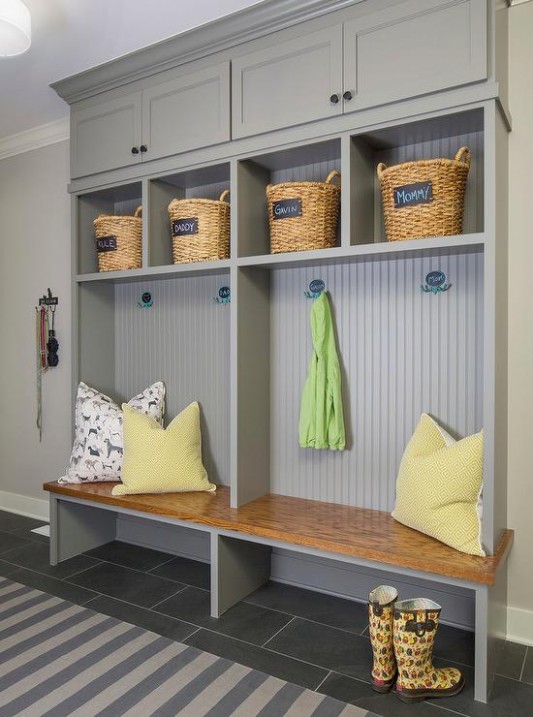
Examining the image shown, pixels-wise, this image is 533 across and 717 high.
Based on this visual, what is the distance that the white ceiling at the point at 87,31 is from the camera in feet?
7.76

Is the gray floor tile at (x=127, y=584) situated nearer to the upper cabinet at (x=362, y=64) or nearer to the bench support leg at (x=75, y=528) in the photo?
the bench support leg at (x=75, y=528)

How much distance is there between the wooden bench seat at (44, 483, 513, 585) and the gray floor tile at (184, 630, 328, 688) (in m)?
0.43

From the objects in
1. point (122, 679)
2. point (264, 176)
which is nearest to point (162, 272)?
point (264, 176)

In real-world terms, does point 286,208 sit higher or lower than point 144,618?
higher

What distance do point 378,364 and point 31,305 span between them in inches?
97.1

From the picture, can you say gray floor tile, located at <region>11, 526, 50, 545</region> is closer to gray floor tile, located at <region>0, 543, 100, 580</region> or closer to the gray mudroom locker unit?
gray floor tile, located at <region>0, 543, 100, 580</region>

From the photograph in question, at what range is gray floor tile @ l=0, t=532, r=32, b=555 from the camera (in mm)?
3342

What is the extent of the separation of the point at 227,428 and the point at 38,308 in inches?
65.4

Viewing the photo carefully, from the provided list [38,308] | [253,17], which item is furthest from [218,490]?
[253,17]

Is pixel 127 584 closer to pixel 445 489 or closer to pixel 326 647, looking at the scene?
pixel 326 647

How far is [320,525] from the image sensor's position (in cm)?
237

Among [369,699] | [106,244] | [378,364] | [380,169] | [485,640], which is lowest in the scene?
[369,699]

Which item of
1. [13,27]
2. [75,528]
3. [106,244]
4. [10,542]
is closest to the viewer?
[13,27]

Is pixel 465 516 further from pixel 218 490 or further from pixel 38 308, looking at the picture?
pixel 38 308
